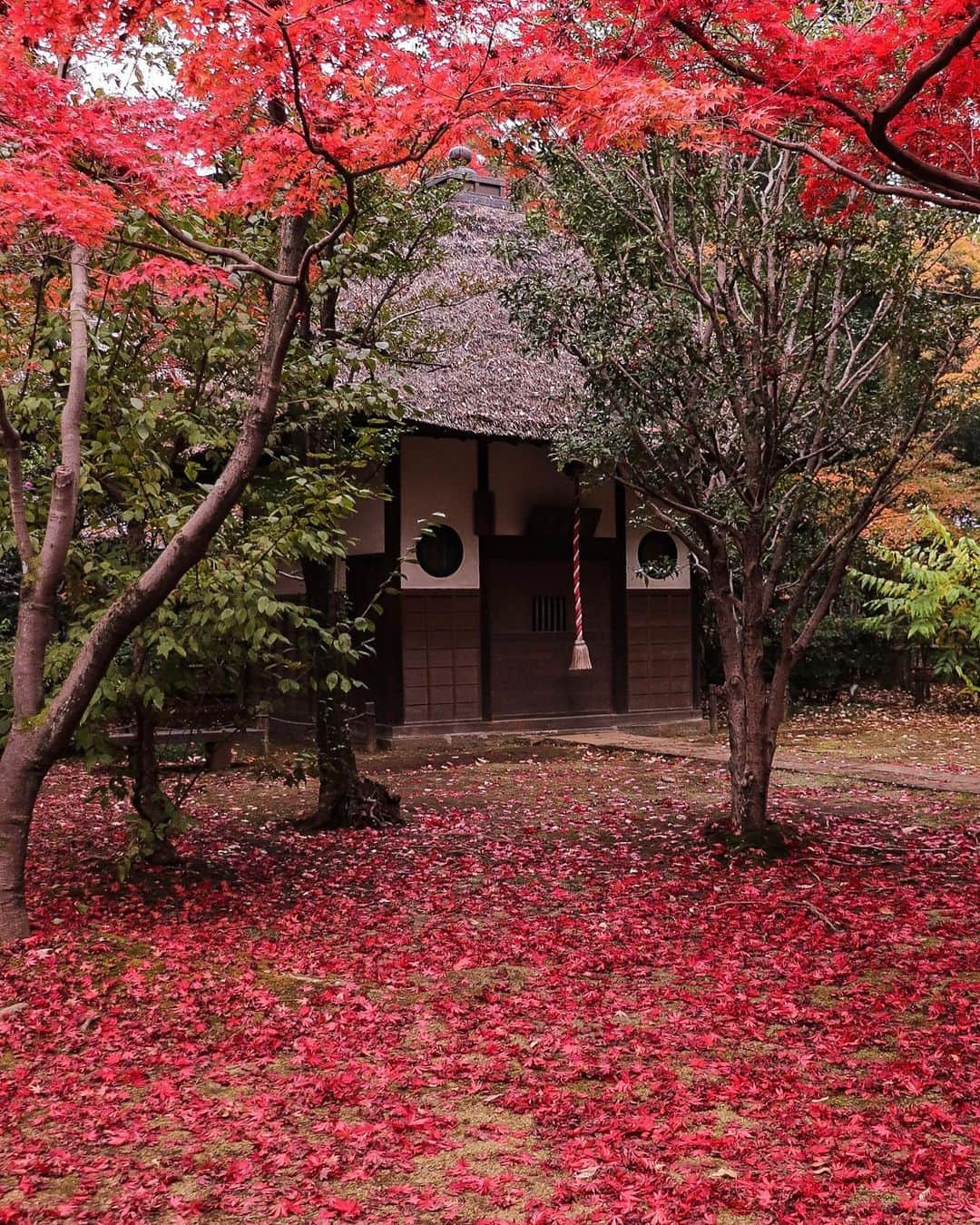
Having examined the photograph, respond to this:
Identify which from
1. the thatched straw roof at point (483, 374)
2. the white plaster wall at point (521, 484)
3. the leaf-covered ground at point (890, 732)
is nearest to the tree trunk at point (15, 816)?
the thatched straw roof at point (483, 374)

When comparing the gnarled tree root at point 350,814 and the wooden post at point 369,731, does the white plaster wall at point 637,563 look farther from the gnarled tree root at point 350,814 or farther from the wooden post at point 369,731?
the gnarled tree root at point 350,814

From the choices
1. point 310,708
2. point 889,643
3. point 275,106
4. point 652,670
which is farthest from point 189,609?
point 889,643

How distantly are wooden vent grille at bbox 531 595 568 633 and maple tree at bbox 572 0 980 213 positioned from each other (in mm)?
8798

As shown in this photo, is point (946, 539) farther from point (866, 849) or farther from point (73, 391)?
point (73, 391)

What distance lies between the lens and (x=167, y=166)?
5750 mm

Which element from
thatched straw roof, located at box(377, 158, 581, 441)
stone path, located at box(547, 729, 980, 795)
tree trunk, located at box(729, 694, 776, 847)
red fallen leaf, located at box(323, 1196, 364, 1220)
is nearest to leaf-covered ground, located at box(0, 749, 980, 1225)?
red fallen leaf, located at box(323, 1196, 364, 1220)

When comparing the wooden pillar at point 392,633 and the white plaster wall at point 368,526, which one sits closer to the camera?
the wooden pillar at point 392,633

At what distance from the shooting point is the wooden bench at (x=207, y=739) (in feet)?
30.2

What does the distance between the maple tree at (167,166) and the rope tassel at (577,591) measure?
7614 mm

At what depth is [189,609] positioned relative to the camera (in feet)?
20.2

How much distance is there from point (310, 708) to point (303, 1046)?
403 inches

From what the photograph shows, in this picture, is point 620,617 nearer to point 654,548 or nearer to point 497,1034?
point 654,548

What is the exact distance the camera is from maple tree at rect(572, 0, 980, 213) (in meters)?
5.01

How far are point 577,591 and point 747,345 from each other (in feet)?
22.6
